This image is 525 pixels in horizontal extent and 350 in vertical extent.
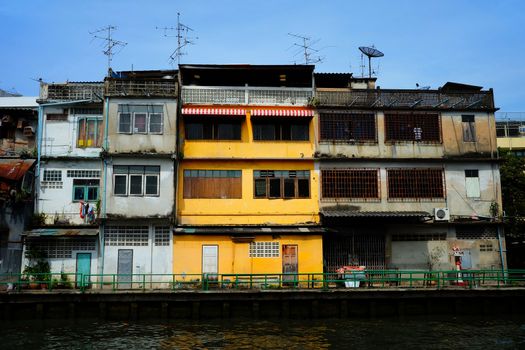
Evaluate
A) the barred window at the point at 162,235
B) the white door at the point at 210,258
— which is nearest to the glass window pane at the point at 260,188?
the white door at the point at 210,258

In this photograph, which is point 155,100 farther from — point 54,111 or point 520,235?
point 520,235

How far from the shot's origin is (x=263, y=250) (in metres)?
27.9

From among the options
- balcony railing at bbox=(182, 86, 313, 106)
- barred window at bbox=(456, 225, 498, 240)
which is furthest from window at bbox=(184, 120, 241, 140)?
barred window at bbox=(456, 225, 498, 240)

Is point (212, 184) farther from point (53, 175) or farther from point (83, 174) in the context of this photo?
point (53, 175)

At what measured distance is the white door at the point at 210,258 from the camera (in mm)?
27625

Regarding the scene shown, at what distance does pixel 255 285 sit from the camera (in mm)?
27016

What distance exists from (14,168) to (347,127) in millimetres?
18954

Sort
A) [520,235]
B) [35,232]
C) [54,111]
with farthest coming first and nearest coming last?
[520,235] < [54,111] < [35,232]

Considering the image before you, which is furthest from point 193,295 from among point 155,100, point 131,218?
point 155,100

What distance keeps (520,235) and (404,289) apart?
15.1m

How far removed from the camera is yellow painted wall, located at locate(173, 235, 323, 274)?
27.6m

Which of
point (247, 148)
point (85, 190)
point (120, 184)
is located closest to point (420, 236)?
point (247, 148)

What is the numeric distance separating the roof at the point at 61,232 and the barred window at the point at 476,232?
68.8 ft

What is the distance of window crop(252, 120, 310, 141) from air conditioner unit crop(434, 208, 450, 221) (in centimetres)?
866
